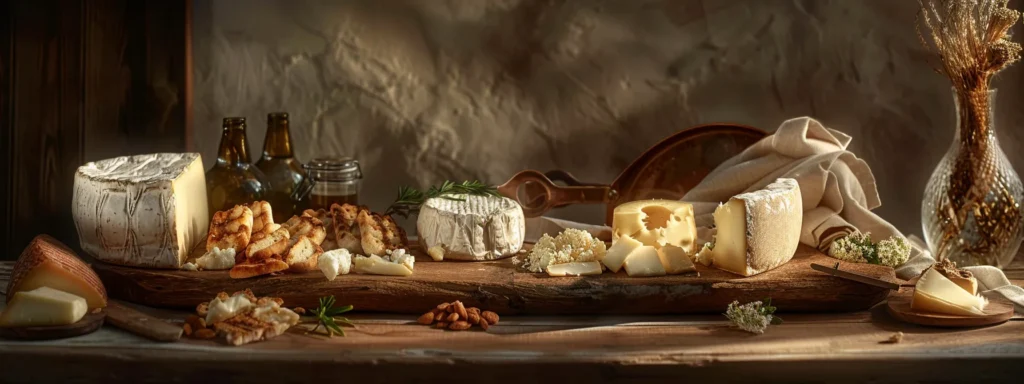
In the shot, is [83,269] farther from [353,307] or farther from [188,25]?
[188,25]

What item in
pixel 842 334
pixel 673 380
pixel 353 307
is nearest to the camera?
pixel 673 380

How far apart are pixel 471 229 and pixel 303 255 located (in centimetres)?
36

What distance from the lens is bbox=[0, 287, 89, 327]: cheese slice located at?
5.85ft

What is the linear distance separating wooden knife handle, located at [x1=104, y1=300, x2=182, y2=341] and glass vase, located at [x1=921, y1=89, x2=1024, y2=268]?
1.74 metres

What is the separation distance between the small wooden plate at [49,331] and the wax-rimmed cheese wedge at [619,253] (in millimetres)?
1000

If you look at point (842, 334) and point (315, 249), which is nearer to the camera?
point (842, 334)

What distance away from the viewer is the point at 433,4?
2855mm

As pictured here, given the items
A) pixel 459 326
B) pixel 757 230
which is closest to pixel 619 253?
pixel 757 230

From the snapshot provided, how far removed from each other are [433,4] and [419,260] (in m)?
0.96

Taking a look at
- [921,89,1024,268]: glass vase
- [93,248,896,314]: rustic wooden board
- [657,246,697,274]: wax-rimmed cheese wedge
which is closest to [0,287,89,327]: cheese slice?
[93,248,896,314]: rustic wooden board

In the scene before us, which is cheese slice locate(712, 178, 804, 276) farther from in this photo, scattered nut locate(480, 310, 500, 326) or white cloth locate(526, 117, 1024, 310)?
scattered nut locate(480, 310, 500, 326)

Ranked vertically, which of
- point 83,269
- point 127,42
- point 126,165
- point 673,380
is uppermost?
point 127,42

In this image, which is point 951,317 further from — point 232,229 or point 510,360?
point 232,229

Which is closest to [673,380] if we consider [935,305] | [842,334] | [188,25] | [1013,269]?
[842,334]
